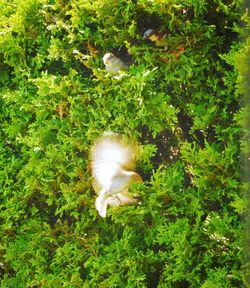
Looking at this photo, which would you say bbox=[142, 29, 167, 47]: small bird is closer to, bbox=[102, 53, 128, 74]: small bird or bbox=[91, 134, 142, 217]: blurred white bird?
bbox=[102, 53, 128, 74]: small bird

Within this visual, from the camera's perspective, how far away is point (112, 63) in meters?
3.03

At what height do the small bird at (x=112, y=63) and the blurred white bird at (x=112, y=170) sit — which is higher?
the small bird at (x=112, y=63)

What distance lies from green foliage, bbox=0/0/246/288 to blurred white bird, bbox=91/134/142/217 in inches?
2.5

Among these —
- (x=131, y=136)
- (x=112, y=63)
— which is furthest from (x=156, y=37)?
(x=131, y=136)

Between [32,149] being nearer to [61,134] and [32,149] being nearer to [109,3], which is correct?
[61,134]

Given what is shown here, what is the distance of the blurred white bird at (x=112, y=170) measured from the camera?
9.61ft

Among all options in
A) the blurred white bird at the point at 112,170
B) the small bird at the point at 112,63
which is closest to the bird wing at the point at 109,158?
the blurred white bird at the point at 112,170

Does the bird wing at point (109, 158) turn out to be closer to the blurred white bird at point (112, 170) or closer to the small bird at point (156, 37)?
the blurred white bird at point (112, 170)

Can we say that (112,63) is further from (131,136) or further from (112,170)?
(112,170)

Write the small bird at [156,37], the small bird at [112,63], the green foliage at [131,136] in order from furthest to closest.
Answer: the small bird at [112,63] → the small bird at [156,37] → the green foliage at [131,136]

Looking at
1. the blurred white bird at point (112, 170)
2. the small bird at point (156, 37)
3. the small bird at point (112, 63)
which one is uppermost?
the small bird at point (156, 37)

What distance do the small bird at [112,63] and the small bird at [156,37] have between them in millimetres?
235

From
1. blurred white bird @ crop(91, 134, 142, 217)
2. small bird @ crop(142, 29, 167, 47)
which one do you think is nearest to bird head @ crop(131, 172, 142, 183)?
blurred white bird @ crop(91, 134, 142, 217)

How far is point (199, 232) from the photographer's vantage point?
2824 millimetres
